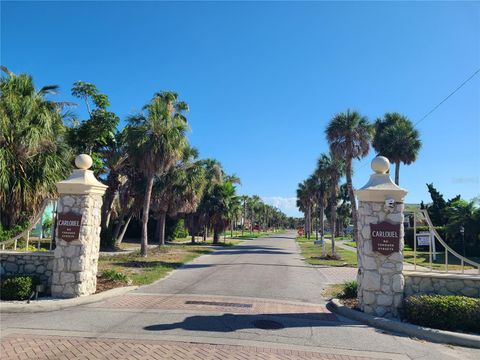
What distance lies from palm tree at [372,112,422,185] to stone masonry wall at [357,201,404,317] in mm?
28429

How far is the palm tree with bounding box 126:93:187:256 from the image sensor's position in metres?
21.9

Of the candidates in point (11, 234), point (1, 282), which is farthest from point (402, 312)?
point (11, 234)

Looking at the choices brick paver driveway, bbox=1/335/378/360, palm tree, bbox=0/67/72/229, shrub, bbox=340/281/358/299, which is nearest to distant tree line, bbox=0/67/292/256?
palm tree, bbox=0/67/72/229

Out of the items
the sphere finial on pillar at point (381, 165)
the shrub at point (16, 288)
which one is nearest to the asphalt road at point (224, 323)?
the shrub at point (16, 288)

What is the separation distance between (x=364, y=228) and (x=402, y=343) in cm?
268

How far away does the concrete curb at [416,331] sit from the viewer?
710 cm

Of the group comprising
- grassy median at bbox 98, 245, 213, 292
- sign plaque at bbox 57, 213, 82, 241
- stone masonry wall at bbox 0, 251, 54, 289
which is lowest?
grassy median at bbox 98, 245, 213, 292

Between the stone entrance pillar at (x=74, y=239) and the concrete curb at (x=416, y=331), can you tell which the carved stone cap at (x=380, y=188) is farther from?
the stone entrance pillar at (x=74, y=239)

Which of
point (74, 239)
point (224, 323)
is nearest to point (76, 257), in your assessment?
point (74, 239)

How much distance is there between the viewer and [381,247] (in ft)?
29.2

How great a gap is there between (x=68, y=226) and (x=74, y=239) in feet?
1.14

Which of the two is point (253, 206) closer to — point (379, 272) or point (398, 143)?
point (398, 143)

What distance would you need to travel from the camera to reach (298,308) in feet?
32.3

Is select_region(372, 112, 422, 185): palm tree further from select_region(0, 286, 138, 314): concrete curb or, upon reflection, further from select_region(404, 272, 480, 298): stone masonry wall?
select_region(0, 286, 138, 314): concrete curb
